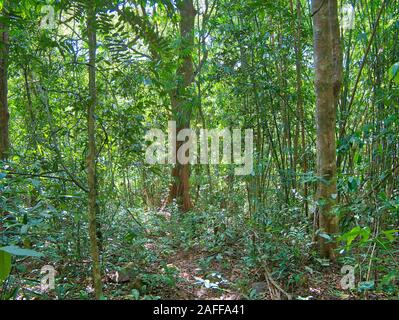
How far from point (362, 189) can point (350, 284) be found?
3.53 feet

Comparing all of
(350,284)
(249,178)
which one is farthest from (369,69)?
(350,284)

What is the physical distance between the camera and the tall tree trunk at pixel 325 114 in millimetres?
3248

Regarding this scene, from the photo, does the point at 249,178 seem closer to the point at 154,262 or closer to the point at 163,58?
the point at 154,262

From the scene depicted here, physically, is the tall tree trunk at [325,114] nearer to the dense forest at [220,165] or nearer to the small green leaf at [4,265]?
the dense forest at [220,165]

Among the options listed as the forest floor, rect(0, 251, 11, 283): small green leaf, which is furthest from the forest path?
rect(0, 251, 11, 283): small green leaf

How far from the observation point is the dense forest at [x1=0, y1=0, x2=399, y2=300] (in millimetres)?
2006

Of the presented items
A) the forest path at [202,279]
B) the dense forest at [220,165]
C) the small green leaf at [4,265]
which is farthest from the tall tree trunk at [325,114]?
the small green leaf at [4,265]
